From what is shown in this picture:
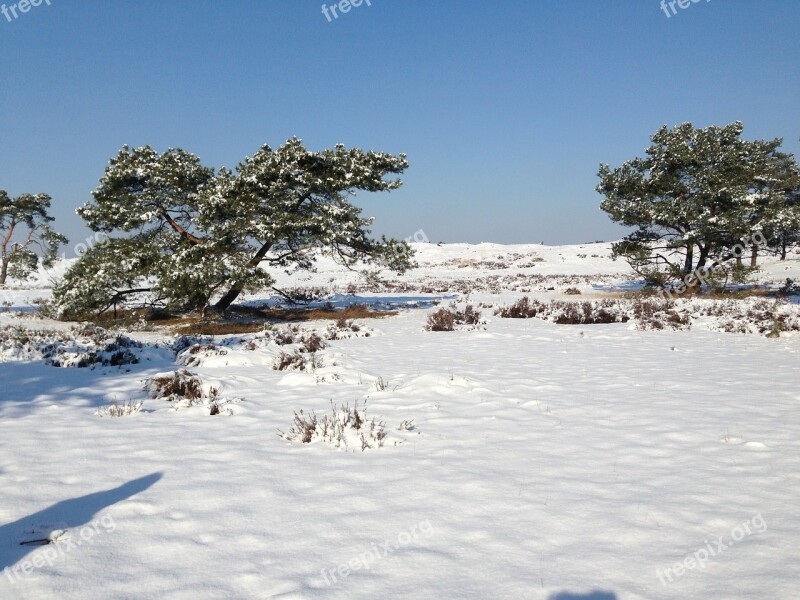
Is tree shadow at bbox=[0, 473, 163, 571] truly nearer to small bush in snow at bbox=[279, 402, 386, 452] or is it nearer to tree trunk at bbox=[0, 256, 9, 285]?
small bush in snow at bbox=[279, 402, 386, 452]

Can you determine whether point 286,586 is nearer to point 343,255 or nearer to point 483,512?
point 483,512

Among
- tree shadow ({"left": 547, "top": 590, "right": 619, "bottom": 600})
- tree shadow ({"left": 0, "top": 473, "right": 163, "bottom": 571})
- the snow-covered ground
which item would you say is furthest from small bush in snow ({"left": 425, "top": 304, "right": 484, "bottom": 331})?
tree shadow ({"left": 547, "top": 590, "right": 619, "bottom": 600})

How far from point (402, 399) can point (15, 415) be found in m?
4.72

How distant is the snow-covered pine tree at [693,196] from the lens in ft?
61.4

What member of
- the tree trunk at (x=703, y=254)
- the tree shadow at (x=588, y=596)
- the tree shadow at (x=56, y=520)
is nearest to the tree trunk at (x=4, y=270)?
the tree shadow at (x=56, y=520)

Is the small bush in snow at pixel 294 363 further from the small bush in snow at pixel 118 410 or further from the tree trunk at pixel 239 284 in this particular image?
the tree trunk at pixel 239 284

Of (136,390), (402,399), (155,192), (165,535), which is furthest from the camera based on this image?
(155,192)

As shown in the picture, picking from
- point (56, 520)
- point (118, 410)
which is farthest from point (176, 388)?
point (56, 520)

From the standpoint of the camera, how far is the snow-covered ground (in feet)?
8.39

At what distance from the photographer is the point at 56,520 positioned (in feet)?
10.3

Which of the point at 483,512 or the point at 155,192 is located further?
the point at 155,192

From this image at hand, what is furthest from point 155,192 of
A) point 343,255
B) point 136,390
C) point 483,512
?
point 483,512

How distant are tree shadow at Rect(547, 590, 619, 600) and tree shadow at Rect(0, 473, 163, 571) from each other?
283 cm

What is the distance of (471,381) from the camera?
701 cm
